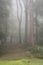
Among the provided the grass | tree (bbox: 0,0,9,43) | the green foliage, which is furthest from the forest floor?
tree (bbox: 0,0,9,43)

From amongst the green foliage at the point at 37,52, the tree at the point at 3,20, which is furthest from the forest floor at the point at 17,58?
the tree at the point at 3,20

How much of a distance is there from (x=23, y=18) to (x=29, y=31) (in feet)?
1.49

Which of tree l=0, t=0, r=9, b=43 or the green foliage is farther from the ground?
tree l=0, t=0, r=9, b=43

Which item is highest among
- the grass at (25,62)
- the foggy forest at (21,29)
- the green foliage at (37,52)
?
the foggy forest at (21,29)

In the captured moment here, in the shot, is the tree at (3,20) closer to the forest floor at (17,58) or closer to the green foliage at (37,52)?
the forest floor at (17,58)

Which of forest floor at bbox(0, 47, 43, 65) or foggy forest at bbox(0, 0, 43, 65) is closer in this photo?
forest floor at bbox(0, 47, 43, 65)

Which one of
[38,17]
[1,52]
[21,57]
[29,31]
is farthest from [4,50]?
[38,17]

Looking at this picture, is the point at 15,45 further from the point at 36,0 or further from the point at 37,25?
the point at 36,0

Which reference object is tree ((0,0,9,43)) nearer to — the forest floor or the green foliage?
the forest floor

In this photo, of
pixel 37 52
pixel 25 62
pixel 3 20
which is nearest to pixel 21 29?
pixel 3 20

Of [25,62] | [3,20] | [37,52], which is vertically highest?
[3,20]

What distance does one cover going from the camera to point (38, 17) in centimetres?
619

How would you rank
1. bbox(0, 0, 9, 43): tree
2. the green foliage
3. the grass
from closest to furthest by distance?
the grass → the green foliage → bbox(0, 0, 9, 43): tree

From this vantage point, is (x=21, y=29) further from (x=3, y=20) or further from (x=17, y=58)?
(x=17, y=58)
